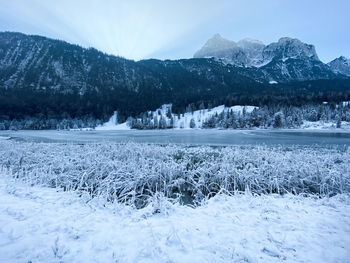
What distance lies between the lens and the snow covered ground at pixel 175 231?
9.31ft

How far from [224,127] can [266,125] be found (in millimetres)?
15410

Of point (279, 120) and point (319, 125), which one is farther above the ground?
point (279, 120)

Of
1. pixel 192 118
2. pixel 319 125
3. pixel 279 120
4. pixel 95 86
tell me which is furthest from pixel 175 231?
pixel 95 86

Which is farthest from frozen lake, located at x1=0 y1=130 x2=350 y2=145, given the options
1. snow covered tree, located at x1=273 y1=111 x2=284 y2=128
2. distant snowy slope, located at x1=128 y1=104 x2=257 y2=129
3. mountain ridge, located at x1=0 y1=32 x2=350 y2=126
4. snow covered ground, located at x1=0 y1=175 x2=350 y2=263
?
mountain ridge, located at x1=0 y1=32 x2=350 y2=126

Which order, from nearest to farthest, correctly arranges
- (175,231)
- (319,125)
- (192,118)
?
1. (175,231)
2. (319,125)
3. (192,118)

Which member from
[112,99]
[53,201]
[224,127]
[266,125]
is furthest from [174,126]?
[53,201]

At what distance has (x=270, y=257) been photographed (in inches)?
111

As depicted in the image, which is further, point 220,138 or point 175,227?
point 220,138

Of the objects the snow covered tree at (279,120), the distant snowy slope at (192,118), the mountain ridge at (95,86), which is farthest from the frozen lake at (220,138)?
the mountain ridge at (95,86)

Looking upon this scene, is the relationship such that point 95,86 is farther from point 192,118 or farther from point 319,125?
point 319,125

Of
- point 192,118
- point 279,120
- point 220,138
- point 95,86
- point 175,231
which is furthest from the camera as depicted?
point 95,86

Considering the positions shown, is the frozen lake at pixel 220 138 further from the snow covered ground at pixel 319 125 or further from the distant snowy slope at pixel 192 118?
the distant snowy slope at pixel 192 118

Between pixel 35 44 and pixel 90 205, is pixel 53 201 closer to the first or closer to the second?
pixel 90 205

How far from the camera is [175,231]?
349 cm
